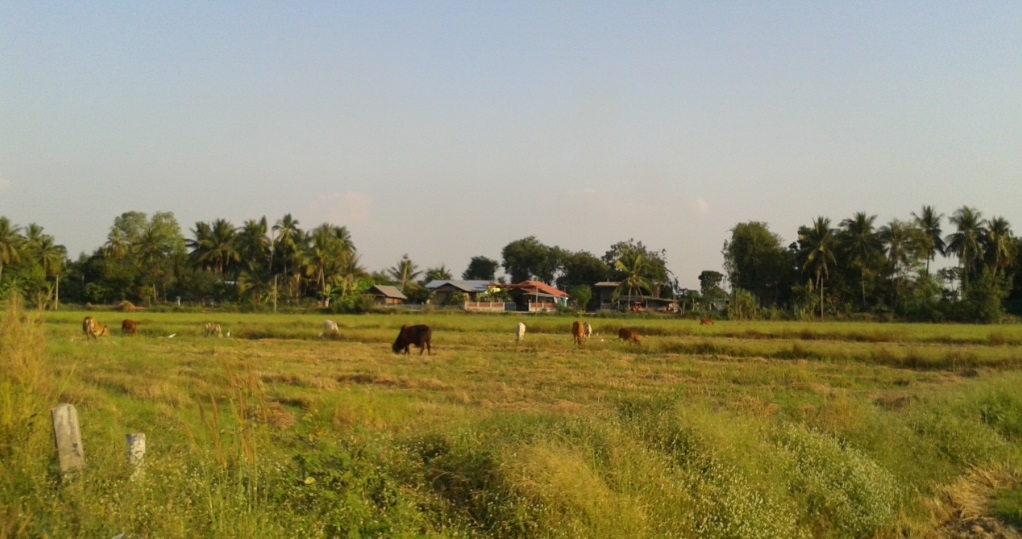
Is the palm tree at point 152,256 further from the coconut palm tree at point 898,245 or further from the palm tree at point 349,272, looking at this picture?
the coconut palm tree at point 898,245

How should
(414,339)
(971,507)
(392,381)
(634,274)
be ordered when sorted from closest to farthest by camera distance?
(971,507) → (392,381) → (414,339) → (634,274)

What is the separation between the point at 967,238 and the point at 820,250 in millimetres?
14480

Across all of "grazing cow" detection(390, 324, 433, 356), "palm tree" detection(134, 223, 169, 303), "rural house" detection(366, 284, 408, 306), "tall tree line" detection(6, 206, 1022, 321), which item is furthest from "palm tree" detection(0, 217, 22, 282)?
"grazing cow" detection(390, 324, 433, 356)

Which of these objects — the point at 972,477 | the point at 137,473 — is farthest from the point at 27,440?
the point at 972,477

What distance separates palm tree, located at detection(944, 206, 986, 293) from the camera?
67562 mm

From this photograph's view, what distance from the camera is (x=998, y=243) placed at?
6662cm

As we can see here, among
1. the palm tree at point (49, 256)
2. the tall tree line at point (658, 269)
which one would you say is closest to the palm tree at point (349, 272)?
the tall tree line at point (658, 269)

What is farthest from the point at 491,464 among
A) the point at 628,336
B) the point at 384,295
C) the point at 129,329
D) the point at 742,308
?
the point at 384,295

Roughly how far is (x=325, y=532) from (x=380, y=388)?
1089 centimetres

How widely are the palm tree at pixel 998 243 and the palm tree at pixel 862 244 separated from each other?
396 inches

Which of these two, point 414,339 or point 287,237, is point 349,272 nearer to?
point 287,237

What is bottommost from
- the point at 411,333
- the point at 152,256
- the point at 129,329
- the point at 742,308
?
the point at 129,329

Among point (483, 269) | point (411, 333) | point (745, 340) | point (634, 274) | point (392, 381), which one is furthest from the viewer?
point (483, 269)

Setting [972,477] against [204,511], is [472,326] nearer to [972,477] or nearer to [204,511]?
[972,477]
